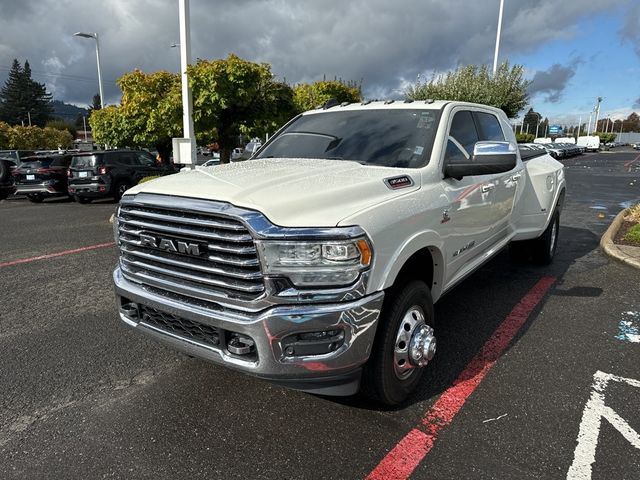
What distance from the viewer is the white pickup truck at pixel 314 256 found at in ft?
7.62

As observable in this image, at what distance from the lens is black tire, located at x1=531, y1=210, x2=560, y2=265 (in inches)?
232

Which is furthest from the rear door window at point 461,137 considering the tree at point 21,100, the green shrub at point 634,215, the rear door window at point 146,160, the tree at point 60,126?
the tree at point 21,100

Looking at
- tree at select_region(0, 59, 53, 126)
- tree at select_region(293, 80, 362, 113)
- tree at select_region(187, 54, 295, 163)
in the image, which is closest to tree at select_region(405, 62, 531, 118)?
tree at select_region(293, 80, 362, 113)

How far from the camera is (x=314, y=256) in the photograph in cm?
231

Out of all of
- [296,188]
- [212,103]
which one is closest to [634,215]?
[296,188]

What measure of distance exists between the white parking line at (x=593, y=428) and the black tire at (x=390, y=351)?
0.96 metres

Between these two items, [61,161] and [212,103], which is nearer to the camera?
[212,103]

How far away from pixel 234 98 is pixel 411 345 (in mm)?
11113

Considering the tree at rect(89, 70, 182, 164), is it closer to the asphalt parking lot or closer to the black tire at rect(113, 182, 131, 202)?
the black tire at rect(113, 182, 131, 202)

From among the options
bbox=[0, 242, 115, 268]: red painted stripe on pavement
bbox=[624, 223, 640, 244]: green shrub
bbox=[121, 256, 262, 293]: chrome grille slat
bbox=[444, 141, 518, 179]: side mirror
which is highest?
bbox=[444, 141, 518, 179]: side mirror

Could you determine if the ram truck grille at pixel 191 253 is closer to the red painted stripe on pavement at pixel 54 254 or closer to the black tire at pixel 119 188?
the red painted stripe on pavement at pixel 54 254

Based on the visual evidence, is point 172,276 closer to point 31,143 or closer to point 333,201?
point 333,201

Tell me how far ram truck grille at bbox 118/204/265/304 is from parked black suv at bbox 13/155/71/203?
14.3 m

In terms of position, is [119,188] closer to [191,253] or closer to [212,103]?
[212,103]
